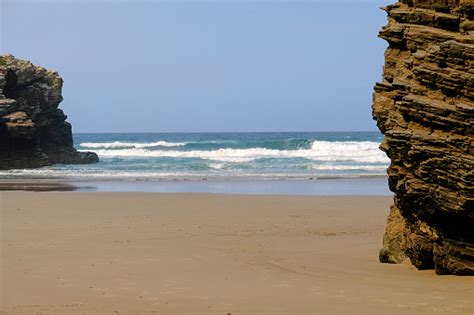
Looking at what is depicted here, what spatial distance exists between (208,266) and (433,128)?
4212 millimetres

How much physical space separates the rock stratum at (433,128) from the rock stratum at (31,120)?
37760 mm

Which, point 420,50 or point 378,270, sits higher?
point 420,50

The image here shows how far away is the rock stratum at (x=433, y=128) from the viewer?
9641 mm

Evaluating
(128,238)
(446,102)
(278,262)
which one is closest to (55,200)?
(128,238)

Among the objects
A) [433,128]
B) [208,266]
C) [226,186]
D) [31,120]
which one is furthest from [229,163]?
[433,128]

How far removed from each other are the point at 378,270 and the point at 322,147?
198ft

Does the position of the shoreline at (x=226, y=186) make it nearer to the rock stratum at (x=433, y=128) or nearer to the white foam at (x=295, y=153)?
the rock stratum at (x=433, y=128)

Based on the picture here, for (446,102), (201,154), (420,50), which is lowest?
(201,154)

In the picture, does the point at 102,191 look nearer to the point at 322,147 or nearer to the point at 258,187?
→ the point at 258,187

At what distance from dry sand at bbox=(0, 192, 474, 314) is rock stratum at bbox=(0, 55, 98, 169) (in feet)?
87.7

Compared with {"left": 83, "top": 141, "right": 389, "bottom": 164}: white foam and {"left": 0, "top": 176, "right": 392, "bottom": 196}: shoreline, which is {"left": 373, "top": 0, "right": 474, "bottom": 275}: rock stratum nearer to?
{"left": 0, "top": 176, "right": 392, "bottom": 196}: shoreline

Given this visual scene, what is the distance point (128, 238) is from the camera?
14773 mm

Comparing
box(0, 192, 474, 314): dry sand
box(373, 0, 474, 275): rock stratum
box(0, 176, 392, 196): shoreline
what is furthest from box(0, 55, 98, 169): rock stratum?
box(373, 0, 474, 275): rock stratum

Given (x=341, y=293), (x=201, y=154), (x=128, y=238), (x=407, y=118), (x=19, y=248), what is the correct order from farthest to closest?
(x=201, y=154)
(x=128, y=238)
(x=19, y=248)
(x=407, y=118)
(x=341, y=293)
